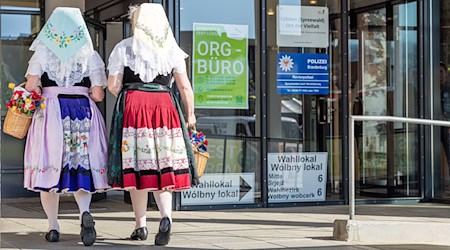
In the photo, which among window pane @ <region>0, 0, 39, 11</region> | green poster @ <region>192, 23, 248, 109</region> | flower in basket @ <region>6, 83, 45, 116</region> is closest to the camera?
flower in basket @ <region>6, 83, 45, 116</region>

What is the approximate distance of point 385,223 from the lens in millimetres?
6812

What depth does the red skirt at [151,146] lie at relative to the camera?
6.14m

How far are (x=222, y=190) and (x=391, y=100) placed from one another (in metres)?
2.58

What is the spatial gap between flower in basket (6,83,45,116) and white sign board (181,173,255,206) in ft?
9.73

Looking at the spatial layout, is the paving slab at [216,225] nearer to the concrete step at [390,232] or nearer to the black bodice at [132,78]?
the concrete step at [390,232]

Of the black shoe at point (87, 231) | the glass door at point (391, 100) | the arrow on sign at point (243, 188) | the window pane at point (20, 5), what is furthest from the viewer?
the window pane at point (20, 5)

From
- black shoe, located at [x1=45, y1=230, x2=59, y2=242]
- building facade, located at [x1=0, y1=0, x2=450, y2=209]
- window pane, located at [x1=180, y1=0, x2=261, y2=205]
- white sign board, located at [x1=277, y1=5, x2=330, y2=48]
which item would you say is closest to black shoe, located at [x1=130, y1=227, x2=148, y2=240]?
black shoe, located at [x1=45, y1=230, x2=59, y2=242]

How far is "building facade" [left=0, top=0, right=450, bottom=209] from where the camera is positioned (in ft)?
29.9

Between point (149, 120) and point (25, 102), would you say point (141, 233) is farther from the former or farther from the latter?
point (25, 102)

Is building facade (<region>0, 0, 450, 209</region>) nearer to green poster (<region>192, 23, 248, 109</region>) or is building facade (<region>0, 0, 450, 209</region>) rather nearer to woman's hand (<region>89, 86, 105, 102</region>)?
green poster (<region>192, 23, 248, 109</region>)

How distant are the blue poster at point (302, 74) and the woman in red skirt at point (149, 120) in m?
3.10

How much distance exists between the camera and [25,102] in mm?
6207

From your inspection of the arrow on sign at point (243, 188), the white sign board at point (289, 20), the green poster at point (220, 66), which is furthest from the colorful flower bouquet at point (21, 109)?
the white sign board at point (289, 20)

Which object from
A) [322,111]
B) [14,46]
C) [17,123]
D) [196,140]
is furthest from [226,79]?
[14,46]
